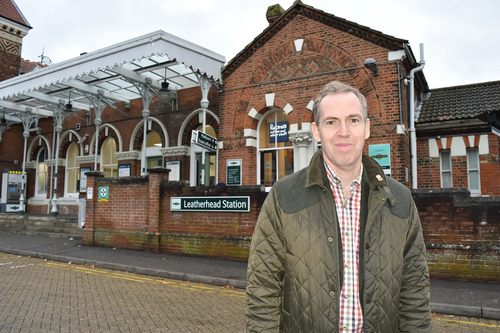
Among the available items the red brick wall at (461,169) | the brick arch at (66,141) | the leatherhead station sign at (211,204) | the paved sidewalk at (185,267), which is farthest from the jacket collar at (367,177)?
the brick arch at (66,141)

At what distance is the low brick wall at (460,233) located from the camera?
24.9ft

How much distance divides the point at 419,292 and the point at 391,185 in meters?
0.61

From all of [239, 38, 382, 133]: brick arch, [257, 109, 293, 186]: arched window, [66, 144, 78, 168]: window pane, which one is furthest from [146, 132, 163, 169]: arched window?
[66, 144, 78, 168]: window pane

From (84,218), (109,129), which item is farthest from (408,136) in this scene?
(109,129)

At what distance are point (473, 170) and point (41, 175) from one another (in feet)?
76.2

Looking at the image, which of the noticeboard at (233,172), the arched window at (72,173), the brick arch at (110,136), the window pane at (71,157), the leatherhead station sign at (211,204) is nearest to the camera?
the leatherhead station sign at (211,204)

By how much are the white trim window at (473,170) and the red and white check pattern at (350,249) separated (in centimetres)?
1172

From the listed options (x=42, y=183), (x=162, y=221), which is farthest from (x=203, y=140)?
(x=42, y=183)

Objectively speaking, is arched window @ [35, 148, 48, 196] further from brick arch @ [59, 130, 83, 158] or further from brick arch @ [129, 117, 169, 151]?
brick arch @ [129, 117, 169, 151]

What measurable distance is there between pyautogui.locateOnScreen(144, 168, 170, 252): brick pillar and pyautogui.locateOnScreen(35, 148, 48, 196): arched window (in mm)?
14810

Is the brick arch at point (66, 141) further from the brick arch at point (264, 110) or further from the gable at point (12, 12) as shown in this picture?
the brick arch at point (264, 110)

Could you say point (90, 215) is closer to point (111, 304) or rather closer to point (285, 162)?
point (285, 162)

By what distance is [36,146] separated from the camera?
76.6 ft

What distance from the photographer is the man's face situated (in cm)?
204
